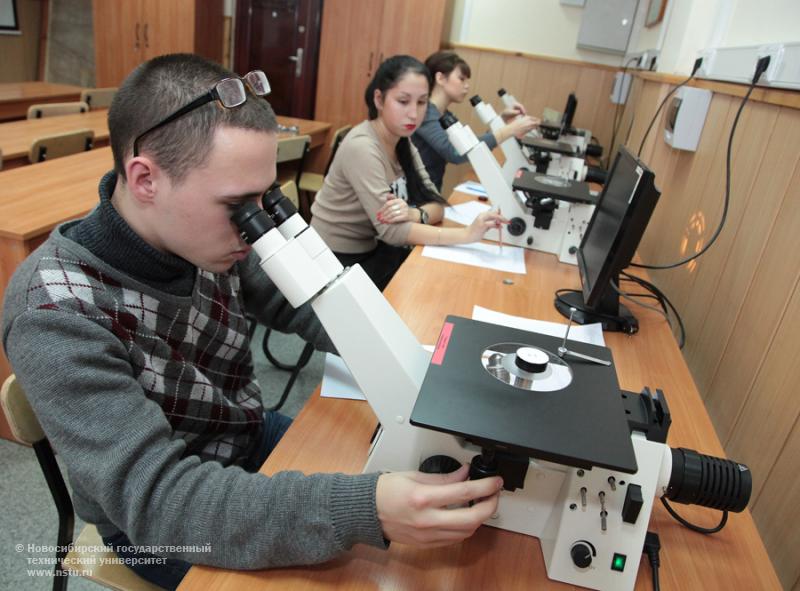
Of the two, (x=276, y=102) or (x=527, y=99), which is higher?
(x=527, y=99)

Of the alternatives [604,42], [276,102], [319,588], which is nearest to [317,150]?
[276,102]

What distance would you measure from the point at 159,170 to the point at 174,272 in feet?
0.57

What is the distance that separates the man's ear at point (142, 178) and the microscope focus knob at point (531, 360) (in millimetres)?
554

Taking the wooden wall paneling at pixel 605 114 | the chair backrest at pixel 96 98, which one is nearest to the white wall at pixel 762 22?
the wooden wall paneling at pixel 605 114

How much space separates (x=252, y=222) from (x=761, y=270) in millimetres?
1035

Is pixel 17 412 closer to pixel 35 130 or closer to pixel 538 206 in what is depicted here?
pixel 538 206

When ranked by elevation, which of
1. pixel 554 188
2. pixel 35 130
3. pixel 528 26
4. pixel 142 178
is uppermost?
pixel 528 26

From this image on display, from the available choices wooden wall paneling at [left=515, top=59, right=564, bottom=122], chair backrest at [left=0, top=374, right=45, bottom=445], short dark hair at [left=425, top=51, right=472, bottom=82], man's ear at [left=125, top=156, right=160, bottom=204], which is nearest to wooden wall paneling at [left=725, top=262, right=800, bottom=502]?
man's ear at [left=125, top=156, right=160, bottom=204]

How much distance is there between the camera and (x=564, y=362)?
0.81 meters

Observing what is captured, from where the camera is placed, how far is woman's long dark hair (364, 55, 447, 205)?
1995 mm

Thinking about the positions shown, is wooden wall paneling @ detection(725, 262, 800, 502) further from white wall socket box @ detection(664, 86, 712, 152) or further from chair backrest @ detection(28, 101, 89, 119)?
chair backrest @ detection(28, 101, 89, 119)

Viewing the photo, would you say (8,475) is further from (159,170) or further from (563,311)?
(563,311)

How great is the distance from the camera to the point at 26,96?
400cm

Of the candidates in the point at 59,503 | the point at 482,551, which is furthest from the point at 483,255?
the point at 59,503
